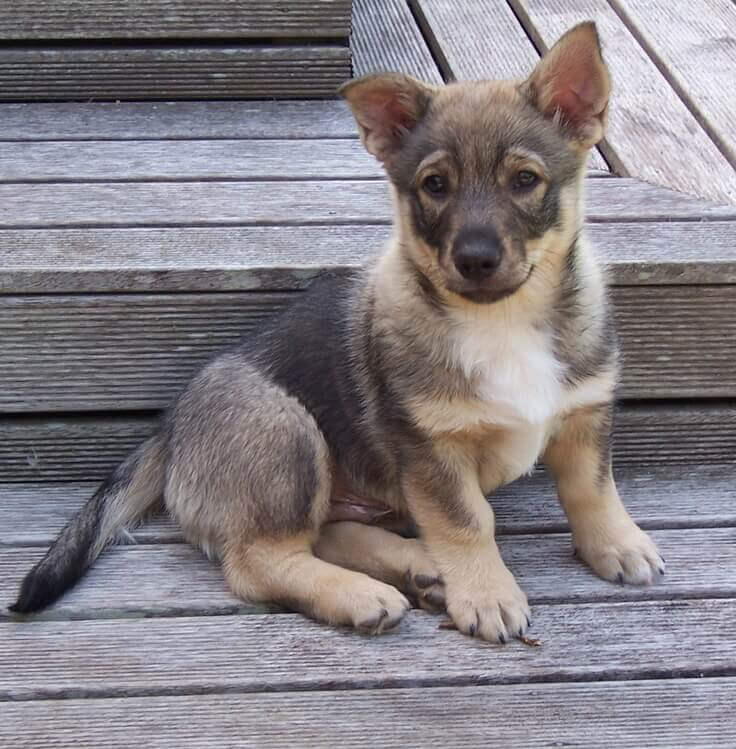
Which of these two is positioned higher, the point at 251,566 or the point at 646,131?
the point at 646,131

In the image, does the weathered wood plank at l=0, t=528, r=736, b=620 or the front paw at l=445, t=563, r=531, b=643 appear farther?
the weathered wood plank at l=0, t=528, r=736, b=620

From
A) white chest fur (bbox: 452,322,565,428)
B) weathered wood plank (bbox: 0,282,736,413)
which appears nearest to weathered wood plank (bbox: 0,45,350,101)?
weathered wood plank (bbox: 0,282,736,413)

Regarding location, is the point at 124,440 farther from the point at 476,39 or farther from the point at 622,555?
the point at 476,39

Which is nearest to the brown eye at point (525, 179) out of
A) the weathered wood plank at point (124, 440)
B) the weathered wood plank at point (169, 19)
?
the weathered wood plank at point (124, 440)

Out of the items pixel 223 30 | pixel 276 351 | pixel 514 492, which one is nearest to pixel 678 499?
pixel 514 492

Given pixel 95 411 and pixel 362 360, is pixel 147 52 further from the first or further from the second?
pixel 362 360

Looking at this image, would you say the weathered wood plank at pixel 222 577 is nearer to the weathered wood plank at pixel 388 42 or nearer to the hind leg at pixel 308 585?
the hind leg at pixel 308 585

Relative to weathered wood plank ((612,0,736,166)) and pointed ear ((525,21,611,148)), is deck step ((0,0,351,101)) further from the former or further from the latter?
pointed ear ((525,21,611,148))
